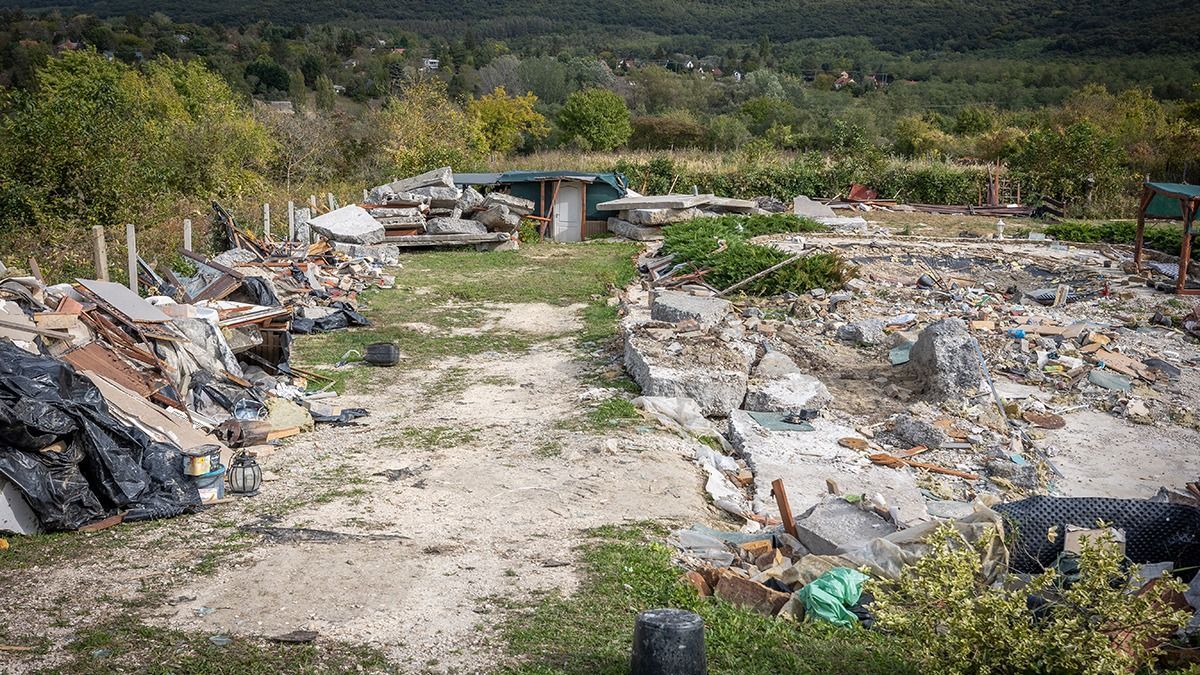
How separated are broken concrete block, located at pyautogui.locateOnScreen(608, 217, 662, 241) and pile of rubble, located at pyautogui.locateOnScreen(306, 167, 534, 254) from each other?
8.18ft

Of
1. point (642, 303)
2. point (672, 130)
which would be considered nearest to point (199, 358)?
point (642, 303)

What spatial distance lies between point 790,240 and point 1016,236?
6399 mm

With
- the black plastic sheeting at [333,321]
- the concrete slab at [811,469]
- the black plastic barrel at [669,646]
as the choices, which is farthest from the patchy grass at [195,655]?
the black plastic sheeting at [333,321]

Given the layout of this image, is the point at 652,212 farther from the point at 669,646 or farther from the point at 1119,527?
the point at 669,646

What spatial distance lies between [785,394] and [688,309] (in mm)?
2619

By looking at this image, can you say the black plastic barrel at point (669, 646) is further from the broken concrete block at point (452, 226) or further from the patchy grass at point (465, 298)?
the broken concrete block at point (452, 226)

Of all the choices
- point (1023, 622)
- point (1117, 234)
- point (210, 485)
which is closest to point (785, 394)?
point (210, 485)

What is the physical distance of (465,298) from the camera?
16.8 meters

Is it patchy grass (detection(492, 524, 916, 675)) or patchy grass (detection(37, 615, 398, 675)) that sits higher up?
patchy grass (detection(37, 615, 398, 675))

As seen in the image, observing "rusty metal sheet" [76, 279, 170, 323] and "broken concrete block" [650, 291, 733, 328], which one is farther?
"broken concrete block" [650, 291, 733, 328]

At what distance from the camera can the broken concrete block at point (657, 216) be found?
25.7m

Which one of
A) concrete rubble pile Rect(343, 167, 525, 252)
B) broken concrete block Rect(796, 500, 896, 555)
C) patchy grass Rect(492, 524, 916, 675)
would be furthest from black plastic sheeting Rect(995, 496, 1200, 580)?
concrete rubble pile Rect(343, 167, 525, 252)

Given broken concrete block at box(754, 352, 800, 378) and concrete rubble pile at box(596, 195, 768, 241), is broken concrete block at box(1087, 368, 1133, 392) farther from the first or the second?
concrete rubble pile at box(596, 195, 768, 241)

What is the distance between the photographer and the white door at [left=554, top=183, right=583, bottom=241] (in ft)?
88.1
